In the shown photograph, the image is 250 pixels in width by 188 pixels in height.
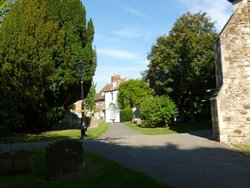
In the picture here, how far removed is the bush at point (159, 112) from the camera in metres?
33.6

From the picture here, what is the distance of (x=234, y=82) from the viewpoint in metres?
17.3

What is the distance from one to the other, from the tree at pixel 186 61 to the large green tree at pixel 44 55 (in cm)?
1132

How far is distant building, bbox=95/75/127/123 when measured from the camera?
81.9m

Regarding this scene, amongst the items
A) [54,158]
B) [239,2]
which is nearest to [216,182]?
[54,158]

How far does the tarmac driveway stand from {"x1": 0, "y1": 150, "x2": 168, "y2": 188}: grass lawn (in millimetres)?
597

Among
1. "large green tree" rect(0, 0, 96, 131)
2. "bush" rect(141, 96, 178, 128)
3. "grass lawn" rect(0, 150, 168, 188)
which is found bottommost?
"grass lawn" rect(0, 150, 168, 188)

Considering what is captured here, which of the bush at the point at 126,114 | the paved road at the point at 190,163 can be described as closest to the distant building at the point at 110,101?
the bush at the point at 126,114

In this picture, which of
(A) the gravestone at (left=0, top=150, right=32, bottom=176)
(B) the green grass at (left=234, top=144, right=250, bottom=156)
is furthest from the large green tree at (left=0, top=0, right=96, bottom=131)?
(B) the green grass at (left=234, top=144, right=250, bottom=156)

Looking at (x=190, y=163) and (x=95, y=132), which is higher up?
(x=95, y=132)

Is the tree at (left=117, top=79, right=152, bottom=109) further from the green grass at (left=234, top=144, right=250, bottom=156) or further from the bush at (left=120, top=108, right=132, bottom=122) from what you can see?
the green grass at (left=234, top=144, right=250, bottom=156)

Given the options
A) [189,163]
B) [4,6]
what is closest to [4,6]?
[4,6]

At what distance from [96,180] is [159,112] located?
81.7 feet

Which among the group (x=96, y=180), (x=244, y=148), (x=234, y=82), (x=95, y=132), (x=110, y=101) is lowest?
(x=96, y=180)

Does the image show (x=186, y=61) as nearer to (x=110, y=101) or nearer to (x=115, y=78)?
(x=110, y=101)
